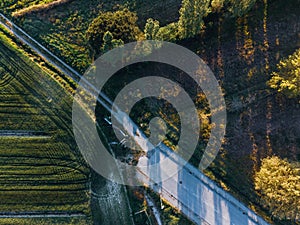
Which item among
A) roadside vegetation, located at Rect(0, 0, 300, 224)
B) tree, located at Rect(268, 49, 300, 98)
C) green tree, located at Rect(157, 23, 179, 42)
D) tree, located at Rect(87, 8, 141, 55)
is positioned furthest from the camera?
green tree, located at Rect(157, 23, 179, 42)

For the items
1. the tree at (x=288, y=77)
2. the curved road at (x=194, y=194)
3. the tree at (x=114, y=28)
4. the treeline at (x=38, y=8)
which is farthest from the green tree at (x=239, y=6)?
the treeline at (x=38, y=8)

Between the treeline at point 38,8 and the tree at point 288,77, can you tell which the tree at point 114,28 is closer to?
the treeline at point 38,8

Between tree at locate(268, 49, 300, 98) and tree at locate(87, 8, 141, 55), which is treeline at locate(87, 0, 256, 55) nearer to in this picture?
tree at locate(87, 8, 141, 55)

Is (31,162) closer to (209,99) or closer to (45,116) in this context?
(45,116)

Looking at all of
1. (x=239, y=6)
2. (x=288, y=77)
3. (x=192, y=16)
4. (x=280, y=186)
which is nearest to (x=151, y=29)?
(x=192, y=16)

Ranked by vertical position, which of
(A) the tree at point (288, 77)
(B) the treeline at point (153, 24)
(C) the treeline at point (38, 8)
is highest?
(C) the treeline at point (38, 8)

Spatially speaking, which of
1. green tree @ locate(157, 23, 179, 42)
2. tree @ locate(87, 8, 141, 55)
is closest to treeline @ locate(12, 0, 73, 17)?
tree @ locate(87, 8, 141, 55)
